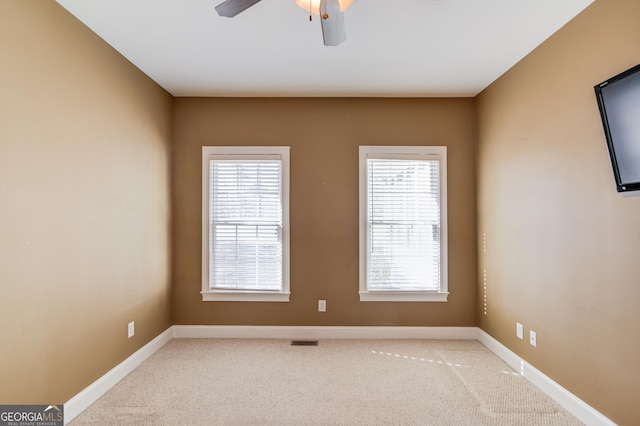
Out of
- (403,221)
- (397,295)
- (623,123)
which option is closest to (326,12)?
(623,123)

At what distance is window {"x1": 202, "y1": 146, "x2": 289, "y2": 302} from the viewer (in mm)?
Answer: 3680

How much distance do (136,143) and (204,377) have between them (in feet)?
7.09

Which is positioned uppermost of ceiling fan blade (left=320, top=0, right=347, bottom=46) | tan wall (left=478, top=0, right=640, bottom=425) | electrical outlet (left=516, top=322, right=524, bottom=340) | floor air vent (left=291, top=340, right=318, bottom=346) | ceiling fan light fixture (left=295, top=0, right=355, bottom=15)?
ceiling fan light fixture (left=295, top=0, right=355, bottom=15)

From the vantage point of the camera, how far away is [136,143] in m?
3.04

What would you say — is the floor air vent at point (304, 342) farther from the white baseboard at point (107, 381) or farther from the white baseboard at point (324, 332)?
the white baseboard at point (107, 381)

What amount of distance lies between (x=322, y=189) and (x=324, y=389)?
1.99 metres

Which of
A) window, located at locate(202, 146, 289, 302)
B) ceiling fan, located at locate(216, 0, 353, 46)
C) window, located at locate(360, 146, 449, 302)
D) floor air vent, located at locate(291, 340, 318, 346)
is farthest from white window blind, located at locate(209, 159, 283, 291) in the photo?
ceiling fan, located at locate(216, 0, 353, 46)

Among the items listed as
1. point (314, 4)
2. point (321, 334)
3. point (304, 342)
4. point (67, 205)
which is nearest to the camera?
point (314, 4)

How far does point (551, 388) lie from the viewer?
2488 mm

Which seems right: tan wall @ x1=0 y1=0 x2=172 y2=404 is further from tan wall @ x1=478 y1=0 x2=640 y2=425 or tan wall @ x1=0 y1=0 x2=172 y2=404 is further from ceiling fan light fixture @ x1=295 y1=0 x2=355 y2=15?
tan wall @ x1=478 y1=0 x2=640 y2=425

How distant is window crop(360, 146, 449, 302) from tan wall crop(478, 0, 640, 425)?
0.60 meters

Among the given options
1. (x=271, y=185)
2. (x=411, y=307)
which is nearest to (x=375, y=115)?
(x=271, y=185)

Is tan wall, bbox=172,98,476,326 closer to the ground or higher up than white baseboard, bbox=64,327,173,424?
higher up

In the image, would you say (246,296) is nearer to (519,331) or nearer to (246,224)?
(246,224)
